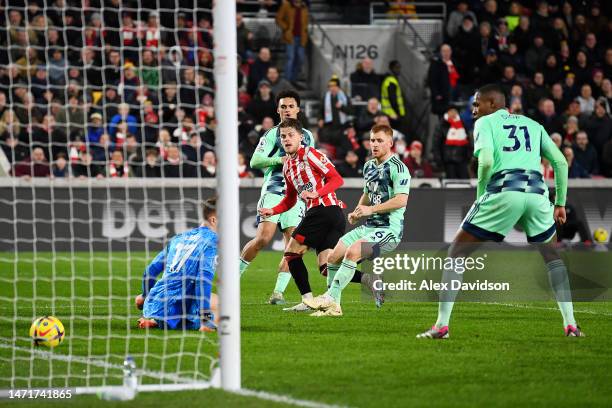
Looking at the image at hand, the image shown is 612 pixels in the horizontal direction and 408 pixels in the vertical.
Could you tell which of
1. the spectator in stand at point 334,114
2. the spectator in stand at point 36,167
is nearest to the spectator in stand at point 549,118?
the spectator in stand at point 334,114

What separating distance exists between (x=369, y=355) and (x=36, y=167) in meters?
11.1

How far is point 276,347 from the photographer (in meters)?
8.40

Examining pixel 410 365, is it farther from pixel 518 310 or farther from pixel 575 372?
pixel 518 310

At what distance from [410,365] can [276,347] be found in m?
1.26

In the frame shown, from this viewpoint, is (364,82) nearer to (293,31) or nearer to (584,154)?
(293,31)

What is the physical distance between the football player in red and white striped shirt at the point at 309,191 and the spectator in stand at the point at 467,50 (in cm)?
1398

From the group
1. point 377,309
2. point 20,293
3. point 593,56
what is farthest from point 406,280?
point 593,56

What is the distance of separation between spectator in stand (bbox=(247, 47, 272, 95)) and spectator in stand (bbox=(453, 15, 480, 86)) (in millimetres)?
4339

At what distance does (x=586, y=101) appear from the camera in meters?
23.2

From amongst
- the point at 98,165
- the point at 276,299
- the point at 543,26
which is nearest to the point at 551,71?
the point at 543,26

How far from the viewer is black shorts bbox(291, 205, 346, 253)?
34.7ft

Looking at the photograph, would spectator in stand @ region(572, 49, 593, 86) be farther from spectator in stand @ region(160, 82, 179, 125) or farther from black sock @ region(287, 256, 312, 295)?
black sock @ region(287, 256, 312, 295)

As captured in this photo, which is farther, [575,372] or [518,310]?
[518,310]

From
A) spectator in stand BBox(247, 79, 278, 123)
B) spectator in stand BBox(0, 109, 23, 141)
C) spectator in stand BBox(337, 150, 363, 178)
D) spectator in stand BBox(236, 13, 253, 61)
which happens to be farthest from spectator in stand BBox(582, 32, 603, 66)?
spectator in stand BBox(0, 109, 23, 141)
